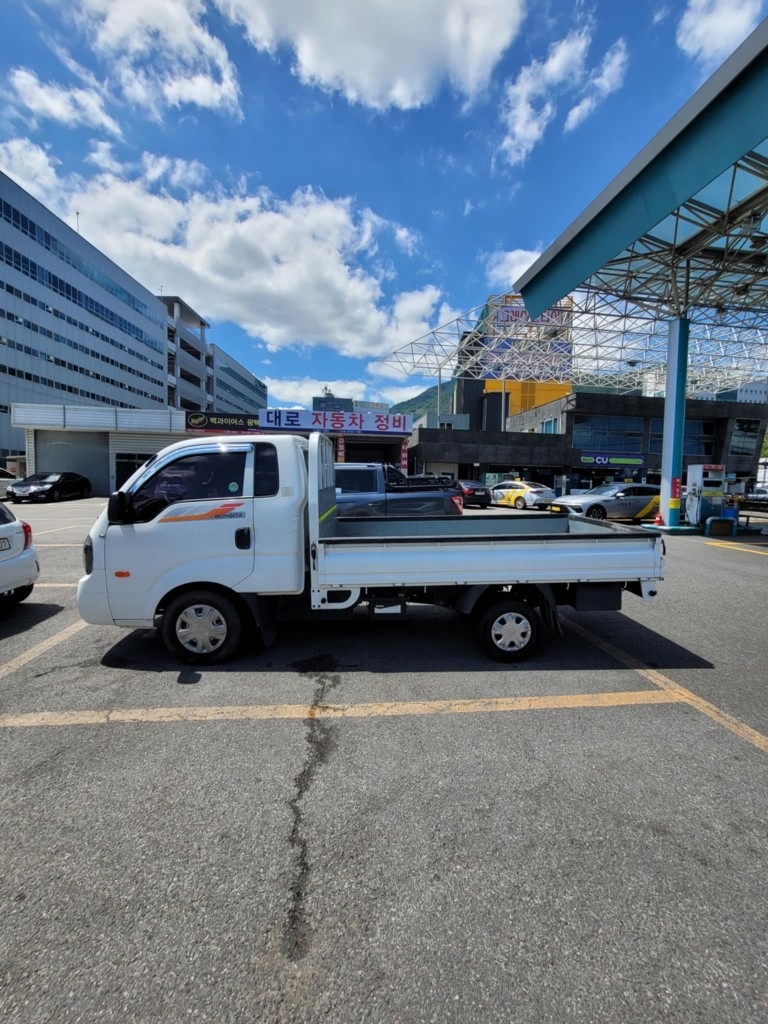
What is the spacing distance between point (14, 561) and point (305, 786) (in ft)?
17.3

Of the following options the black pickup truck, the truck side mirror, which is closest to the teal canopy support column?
the black pickup truck

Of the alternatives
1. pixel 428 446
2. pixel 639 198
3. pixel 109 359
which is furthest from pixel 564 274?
pixel 109 359

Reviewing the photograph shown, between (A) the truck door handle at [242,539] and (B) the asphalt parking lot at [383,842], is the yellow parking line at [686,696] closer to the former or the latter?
(B) the asphalt parking lot at [383,842]

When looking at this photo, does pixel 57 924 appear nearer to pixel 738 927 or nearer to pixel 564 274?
pixel 738 927

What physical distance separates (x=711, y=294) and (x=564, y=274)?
26.5 ft

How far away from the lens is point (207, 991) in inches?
63.6

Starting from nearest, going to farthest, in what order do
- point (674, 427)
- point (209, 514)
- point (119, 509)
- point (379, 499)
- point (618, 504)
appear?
1. point (119, 509)
2. point (209, 514)
3. point (379, 499)
4. point (674, 427)
5. point (618, 504)

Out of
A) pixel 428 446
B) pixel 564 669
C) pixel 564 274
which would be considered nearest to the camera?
pixel 564 669

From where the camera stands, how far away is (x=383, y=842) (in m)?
2.29

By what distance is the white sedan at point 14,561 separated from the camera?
18.6 ft

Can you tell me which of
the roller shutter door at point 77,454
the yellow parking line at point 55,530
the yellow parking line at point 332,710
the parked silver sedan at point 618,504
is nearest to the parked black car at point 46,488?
the roller shutter door at point 77,454

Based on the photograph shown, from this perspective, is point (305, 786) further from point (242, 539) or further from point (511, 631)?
point (511, 631)

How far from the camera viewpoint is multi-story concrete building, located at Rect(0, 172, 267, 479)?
4288 cm

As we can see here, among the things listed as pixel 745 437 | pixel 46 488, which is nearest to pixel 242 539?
pixel 46 488
